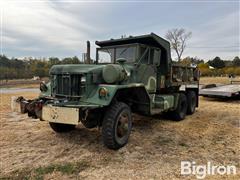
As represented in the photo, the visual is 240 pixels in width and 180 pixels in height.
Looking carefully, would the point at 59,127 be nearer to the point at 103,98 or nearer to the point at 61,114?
the point at 61,114

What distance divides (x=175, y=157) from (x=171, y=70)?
3236 millimetres

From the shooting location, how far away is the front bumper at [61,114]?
12.5 ft

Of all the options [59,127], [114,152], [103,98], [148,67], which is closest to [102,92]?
[103,98]

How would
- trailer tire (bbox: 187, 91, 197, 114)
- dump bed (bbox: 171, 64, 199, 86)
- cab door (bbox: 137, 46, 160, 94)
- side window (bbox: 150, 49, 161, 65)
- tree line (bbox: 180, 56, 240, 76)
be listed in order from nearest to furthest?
1. cab door (bbox: 137, 46, 160, 94)
2. side window (bbox: 150, 49, 161, 65)
3. dump bed (bbox: 171, 64, 199, 86)
4. trailer tire (bbox: 187, 91, 197, 114)
5. tree line (bbox: 180, 56, 240, 76)

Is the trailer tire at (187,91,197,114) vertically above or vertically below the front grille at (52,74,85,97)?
below

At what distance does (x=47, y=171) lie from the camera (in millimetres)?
3457

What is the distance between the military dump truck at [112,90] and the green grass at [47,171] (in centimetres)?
66

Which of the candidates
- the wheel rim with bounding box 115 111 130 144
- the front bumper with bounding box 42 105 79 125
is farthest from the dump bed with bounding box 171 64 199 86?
the front bumper with bounding box 42 105 79 125

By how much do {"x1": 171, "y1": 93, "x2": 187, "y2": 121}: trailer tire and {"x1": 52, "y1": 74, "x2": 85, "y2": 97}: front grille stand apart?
3537 millimetres

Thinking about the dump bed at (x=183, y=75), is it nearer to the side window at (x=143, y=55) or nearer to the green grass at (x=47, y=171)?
the side window at (x=143, y=55)

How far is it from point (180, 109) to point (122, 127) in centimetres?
332

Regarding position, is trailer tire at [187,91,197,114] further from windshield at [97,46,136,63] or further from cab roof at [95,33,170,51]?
windshield at [97,46,136,63]

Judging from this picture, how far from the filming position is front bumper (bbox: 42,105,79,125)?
3.81 metres

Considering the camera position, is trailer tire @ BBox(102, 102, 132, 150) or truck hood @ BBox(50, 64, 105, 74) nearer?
trailer tire @ BBox(102, 102, 132, 150)
